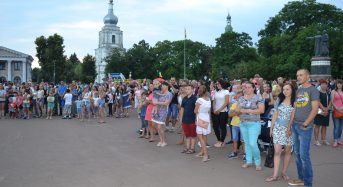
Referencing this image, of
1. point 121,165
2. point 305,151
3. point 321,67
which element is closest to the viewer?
point 305,151

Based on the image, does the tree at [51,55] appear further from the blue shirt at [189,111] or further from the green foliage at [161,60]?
the blue shirt at [189,111]

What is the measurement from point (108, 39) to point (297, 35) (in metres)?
76.6

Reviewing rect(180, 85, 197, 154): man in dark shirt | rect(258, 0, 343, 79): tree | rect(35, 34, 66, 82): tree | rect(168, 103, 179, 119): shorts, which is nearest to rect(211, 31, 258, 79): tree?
rect(258, 0, 343, 79): tree

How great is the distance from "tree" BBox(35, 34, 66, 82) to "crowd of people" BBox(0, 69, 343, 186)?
54720mm

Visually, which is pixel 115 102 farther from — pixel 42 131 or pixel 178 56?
pixel 178 56

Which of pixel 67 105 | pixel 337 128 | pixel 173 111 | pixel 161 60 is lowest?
pixel 337 128

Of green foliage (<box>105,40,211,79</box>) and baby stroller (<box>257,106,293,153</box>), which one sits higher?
green foliage (<box>105,40,211,79</box>)

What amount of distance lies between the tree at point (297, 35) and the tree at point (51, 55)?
37648mm

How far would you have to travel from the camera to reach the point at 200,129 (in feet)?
28.8

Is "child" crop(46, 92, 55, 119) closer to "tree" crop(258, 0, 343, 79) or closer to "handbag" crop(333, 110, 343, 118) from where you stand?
"handbag" crop(333, 110, 343, 118)

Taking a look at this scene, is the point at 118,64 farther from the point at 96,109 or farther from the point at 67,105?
the point at 96,109

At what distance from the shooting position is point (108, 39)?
392 feet

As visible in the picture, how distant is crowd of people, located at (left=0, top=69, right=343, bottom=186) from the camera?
6445 millimetres

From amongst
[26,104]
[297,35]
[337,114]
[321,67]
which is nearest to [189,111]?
[337,114]
